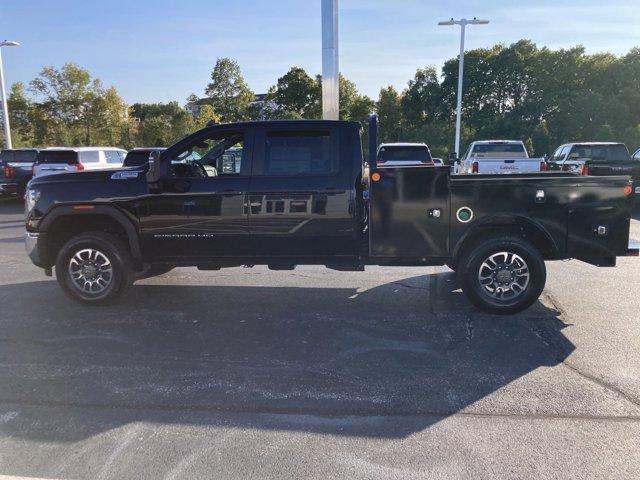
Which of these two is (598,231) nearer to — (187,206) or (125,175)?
(187,206)

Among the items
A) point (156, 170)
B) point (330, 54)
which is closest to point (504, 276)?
point (156, 170)

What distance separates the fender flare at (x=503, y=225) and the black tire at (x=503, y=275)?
0.47ft

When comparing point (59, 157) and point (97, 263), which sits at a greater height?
point (59, 157)

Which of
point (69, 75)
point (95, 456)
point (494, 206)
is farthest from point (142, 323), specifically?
point (69, 75)

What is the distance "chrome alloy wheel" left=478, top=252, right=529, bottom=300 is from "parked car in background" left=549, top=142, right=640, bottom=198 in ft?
30.3

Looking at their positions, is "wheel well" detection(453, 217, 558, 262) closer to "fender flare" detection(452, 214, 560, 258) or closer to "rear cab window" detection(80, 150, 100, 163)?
"fender flare" detection(452, 214, 560, 258)

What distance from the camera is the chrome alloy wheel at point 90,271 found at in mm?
6121

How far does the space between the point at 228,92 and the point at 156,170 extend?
42.2 metres

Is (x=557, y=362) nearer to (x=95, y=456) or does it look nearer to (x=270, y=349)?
(x=270, y=349)

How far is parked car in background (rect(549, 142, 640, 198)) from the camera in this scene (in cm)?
1343

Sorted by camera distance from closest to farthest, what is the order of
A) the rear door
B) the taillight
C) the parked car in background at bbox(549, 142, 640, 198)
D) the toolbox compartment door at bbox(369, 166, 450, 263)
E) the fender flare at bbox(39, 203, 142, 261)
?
the toolbox compartment door at bbox(369, 166, 450, 263) < the rear door < the fender flare at bbox(39, 203, 142, 261) < the parked car in background at bbox(549, 142, 640, 198) < the taillight

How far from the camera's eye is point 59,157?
16078 millimetres

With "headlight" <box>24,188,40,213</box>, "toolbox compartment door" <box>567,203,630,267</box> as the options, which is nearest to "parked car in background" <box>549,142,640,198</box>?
"toolbox compartment door" <box>567,203,630,267</box>

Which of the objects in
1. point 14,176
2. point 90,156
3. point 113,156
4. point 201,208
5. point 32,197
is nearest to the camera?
point 201,208
